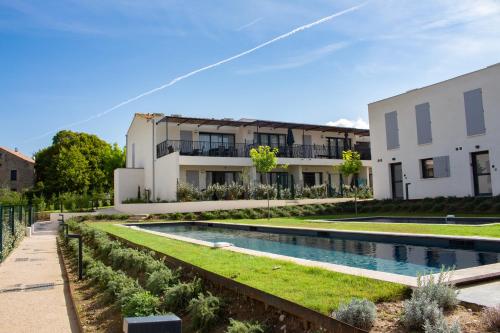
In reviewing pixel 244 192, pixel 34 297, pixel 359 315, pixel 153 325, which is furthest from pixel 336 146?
pixel 153 325

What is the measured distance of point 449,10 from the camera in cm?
1202

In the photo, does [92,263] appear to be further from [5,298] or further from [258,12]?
[258,12]

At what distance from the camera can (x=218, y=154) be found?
96.3 feet

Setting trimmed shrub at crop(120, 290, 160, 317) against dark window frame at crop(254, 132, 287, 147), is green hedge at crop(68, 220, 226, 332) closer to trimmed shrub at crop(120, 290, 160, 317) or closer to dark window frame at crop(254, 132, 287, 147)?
trimmed shrub at crop(120, 290, 160, 317)

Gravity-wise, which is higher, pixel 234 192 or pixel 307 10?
pixel 307 10

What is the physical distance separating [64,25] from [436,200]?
17284mm

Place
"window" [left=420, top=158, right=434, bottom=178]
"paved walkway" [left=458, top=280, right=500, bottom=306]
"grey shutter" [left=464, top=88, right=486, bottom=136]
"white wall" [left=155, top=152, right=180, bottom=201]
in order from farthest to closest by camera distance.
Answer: "white wall" [left=155, top=152, right=180, bottom=201] → "window" [left=420, top=158, right=434, bottom=178] → "grey shutter" [left=464, top=88, right=486, bottom=136] → "paved walkway" [left=458, top=280, right=500, bottom=306]

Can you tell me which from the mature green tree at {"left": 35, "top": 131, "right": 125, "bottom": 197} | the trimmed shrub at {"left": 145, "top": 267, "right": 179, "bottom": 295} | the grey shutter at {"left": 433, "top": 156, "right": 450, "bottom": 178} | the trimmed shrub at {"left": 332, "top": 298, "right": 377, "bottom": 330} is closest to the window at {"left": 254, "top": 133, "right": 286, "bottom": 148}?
the grey shutter at {"left": 433, "top": 156, "right": 450, "bottom": 178}

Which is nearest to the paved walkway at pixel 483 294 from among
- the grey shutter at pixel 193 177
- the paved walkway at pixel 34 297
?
the paved walkway at pixel 34 297

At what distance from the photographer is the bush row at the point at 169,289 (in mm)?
4688

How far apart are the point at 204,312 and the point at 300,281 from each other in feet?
3.93

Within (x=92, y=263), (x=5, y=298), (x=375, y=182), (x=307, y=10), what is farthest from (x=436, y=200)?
(x=5, y=298)

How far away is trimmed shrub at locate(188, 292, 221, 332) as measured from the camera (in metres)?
4.61

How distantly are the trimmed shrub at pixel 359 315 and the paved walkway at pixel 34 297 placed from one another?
3604mm
